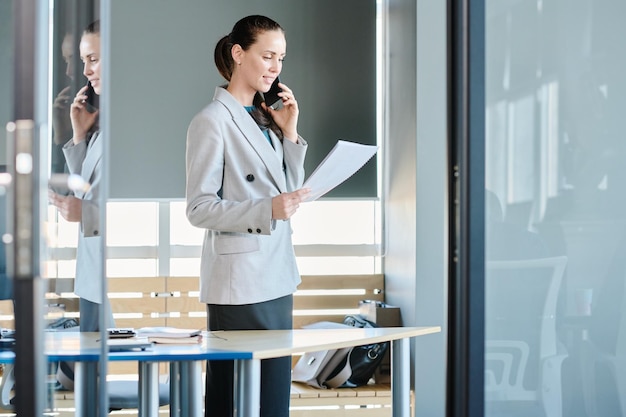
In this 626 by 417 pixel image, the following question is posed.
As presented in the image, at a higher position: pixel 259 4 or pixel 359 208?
pixel 259 4

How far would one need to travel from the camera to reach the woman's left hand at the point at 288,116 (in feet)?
10.8

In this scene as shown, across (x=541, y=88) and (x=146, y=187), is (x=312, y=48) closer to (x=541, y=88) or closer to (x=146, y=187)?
(x=146, y=187)

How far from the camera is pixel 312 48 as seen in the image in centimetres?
544

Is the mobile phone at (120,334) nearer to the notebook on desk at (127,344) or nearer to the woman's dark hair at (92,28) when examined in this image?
the notebook on desk at (127,344)

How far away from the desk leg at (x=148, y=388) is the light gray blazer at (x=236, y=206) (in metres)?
0.37

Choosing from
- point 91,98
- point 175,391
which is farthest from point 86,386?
point 175,391

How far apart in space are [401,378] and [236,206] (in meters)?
0.78

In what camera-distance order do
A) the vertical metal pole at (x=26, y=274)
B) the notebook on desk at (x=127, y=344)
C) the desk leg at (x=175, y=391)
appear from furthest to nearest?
1. the desk leg at (x=175, y=391)
2. the notebook on desk at (x=127, y=344)
3. the vertical metal pole at (x=26, y=274)

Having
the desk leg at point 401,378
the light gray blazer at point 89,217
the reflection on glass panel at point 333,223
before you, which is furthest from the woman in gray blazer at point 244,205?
the reflection on glass panel at point 333,223

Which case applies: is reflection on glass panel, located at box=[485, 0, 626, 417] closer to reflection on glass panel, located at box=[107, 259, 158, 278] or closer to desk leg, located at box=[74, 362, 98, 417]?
desk leg, located at box=[74, 362, 98, 417]

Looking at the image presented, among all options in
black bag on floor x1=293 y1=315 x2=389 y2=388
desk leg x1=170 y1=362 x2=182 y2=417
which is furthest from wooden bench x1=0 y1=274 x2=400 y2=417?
desk leg x1=170 y1=362 x2=182 y2=417

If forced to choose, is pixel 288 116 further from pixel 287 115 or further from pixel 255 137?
pixel 255 137

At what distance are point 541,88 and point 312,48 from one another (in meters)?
2.62

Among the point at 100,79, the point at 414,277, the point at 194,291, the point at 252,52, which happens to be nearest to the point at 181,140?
the point at 194,291
